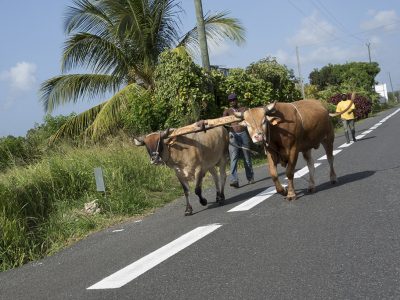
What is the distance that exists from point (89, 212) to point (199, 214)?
7.55 ft

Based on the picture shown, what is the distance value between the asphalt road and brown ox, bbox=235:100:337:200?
1.90ft

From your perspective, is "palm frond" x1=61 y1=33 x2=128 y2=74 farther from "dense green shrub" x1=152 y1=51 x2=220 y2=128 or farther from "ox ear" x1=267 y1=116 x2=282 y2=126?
Result: "ox ear" x1=267 y1=116 x2=282 y2=126

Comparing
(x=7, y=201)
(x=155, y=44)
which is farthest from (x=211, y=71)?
(x=7, y=201)

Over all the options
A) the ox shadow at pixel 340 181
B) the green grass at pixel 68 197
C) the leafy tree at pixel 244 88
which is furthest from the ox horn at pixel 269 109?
the leafy tree at pixel 244 88

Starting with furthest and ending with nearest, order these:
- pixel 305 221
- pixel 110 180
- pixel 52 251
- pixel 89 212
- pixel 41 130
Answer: pixel 41 130 < pixel 110 180 < pixel 89 212 < pixel 52 251 < pixel 305 221

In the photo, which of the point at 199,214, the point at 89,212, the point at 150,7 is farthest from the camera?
the point at 150,7

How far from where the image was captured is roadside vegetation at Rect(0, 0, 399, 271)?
31.8 ft

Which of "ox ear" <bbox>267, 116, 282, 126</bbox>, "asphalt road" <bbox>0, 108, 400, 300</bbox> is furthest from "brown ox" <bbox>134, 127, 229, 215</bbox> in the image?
"ox ear" <bbox>267, 116, 282, 126</bbox>

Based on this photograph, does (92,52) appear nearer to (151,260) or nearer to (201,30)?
(201,30)

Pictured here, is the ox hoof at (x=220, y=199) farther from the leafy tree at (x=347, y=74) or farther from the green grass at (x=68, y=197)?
the leafy tree at (x=347, y=74)

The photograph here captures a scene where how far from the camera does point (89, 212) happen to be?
10250mm

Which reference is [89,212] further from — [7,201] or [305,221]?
[305,221]

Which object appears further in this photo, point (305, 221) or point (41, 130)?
point (41, 130)

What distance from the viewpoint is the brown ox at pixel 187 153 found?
29.1ft
